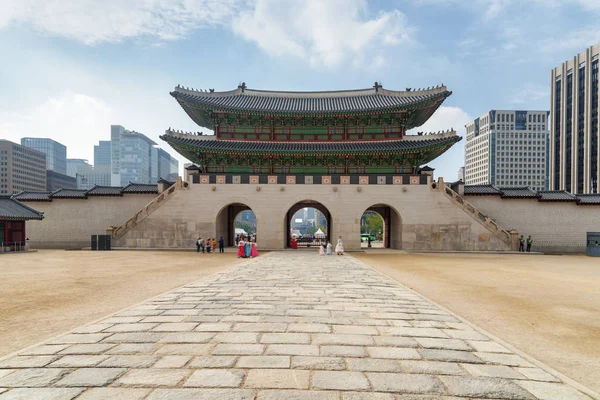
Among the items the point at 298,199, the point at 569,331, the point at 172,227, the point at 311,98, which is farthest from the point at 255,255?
the point at 311,98

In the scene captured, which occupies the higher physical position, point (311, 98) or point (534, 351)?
point (311, 98)

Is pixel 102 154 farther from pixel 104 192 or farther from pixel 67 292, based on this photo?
pixel 67 292

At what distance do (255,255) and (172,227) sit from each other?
8.76m

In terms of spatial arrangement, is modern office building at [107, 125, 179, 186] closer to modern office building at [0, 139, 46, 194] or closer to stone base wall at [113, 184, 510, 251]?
modern office building at [0, 139, 46, 194]

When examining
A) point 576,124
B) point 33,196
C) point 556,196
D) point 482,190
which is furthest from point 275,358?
point 576,124

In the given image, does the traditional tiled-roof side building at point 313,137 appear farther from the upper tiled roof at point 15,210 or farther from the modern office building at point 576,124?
the modern office building at point 576,124

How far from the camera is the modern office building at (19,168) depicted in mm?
92562

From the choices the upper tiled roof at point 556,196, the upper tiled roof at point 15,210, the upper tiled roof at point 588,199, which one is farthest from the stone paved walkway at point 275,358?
the upper tiled roof at point 588,199

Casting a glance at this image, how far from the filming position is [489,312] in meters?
7.25

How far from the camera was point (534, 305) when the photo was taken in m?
8.02

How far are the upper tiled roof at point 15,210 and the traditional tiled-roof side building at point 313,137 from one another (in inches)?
462

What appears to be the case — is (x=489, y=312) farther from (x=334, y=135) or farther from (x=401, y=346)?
(x=334, y=135)

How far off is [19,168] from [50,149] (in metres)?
63.9

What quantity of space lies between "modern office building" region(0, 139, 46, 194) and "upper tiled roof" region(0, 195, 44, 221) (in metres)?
92.0
